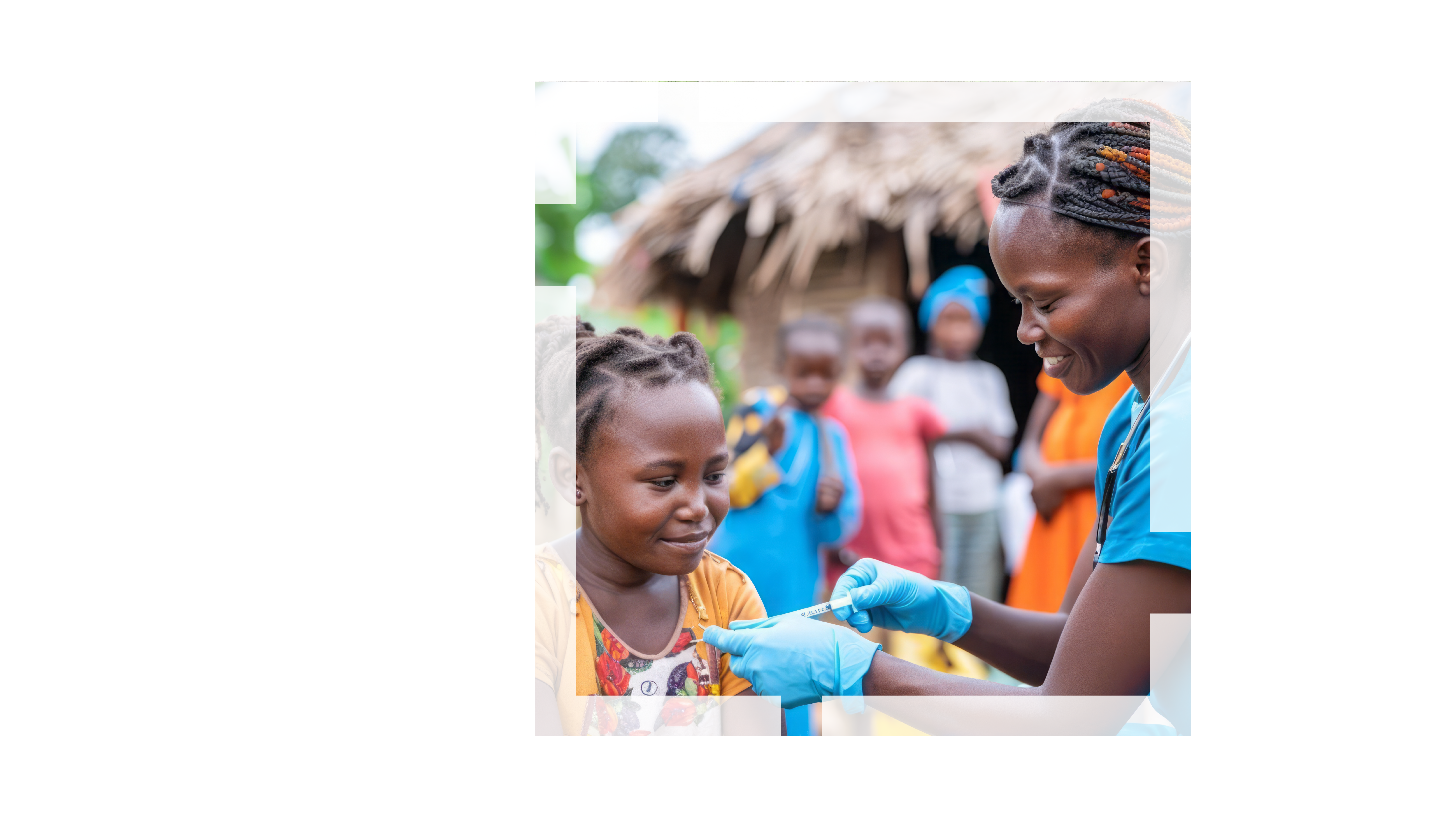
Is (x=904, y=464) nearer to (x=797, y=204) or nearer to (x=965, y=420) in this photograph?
(x=965, y=420)

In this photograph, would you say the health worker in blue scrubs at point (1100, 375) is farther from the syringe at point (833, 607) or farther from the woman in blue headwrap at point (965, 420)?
the woman in blue headwrap at point (965, 420)

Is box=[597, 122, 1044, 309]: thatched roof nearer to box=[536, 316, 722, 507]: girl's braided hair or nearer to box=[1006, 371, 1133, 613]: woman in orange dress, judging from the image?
box=[536, 316, 722, 507]: girl's braided hair

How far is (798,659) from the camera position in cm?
173

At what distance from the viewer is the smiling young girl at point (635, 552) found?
1678mm

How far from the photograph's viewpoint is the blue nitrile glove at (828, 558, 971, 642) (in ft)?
6.02

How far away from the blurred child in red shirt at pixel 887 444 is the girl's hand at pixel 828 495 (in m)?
0.14

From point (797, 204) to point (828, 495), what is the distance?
3.45 ft

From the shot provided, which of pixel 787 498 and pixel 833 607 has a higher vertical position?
pixel 787 498

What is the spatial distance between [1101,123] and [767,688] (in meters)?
1.28

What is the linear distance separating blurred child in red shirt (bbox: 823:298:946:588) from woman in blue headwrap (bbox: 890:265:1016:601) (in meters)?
0.06

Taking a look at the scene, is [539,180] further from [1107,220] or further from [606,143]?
[1107,220]

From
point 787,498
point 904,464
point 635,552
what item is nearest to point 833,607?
point 635,552

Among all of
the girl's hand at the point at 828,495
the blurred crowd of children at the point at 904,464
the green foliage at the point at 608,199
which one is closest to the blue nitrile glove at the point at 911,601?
the blurred crowd of children at the point at 904,464

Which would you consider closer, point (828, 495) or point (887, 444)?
point (828, 495)
